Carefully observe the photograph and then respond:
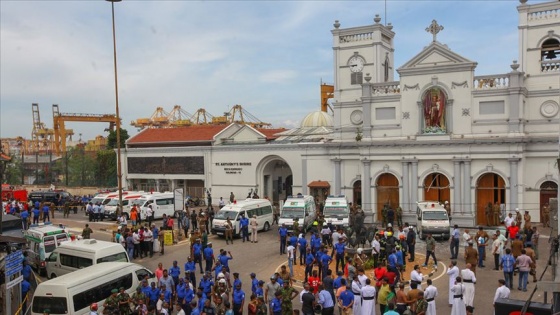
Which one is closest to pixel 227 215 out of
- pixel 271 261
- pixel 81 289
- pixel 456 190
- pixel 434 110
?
pixel 271 261

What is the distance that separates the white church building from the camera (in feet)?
105

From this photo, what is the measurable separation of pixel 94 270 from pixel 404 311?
967 centimetres

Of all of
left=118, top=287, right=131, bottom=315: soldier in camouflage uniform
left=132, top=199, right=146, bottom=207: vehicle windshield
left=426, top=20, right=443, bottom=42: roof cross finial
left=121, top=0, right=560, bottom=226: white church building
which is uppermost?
left=426, top=20, right=443, bottom=42: roof cross finial

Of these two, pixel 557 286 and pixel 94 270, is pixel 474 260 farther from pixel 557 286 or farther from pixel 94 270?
pixel 94 270

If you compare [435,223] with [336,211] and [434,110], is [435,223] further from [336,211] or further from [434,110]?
[434,110]

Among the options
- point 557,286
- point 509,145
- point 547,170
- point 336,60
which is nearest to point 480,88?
point 509,145

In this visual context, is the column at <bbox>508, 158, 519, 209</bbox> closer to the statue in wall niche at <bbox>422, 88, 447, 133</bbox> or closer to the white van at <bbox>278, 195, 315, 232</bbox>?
the statue in wall niche at <bbox>422, 88, 447, 133</bbox>

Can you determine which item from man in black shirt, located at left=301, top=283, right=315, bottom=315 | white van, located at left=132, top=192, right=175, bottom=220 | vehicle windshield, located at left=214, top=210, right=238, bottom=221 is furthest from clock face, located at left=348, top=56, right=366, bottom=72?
man in black shirt, located at left=301, top=283, right=315, bottom=315

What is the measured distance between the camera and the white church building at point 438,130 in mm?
31922

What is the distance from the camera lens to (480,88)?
108ft

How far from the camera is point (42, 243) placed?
21.8m

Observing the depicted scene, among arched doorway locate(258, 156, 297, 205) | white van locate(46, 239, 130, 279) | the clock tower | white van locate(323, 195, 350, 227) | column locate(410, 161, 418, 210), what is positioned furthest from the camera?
arched doorway locate(258, 156, 297, 205)

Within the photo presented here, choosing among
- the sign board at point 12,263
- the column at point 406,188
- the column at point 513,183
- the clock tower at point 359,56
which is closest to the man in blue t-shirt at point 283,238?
the sign board at point 12,263

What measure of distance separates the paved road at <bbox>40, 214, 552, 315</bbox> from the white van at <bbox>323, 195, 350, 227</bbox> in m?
3.37
